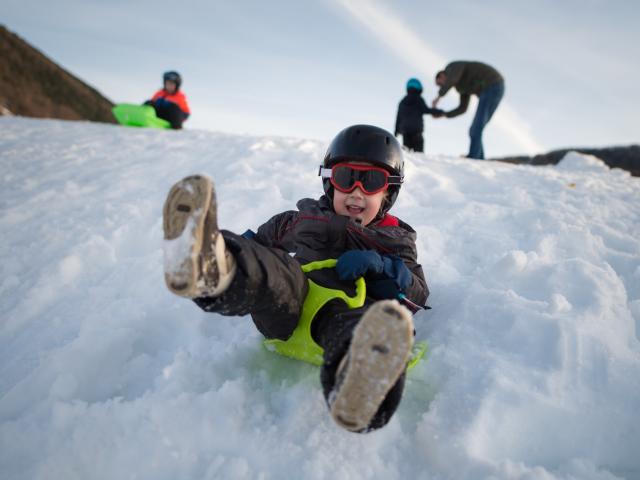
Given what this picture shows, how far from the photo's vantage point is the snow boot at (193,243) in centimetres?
114

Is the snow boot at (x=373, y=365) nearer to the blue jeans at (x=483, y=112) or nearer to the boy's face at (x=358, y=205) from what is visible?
the boy's face at (x=358, y=205)

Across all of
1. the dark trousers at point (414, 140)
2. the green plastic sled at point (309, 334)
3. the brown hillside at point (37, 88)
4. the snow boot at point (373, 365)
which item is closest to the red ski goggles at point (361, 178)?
the green plastic sled at point (309, 334)

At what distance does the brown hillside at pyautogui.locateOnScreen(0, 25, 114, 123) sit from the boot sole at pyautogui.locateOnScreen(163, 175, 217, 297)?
3230 cm

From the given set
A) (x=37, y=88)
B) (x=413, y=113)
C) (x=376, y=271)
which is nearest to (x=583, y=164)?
(x=413, y=113)

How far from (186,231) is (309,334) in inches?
28.8

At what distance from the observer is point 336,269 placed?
1814 millimetres

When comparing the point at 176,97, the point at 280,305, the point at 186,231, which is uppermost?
the point at 176,97

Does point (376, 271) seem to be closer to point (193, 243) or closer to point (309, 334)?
point (309, 334)

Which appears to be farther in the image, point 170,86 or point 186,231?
point 170,86

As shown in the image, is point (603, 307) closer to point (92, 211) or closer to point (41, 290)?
point (41, 290)

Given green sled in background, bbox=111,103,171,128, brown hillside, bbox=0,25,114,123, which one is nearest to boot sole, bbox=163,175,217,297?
green sled in background, bbox=111,103,171,128

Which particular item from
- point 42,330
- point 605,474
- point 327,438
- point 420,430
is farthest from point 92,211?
point 605,474

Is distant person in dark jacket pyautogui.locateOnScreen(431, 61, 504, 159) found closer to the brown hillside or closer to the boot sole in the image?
the boot sole

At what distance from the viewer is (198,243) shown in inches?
46.2
